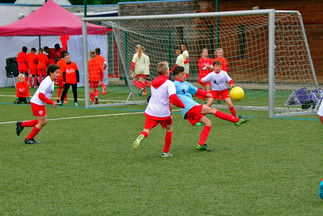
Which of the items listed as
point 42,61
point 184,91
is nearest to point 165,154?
point 184,91

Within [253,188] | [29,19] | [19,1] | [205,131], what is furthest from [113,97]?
[19,1]

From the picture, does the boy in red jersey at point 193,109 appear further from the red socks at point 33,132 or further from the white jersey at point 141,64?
the white jersey at point 141,64

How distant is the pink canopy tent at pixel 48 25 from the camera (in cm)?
2150

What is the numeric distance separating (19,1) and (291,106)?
101 ft

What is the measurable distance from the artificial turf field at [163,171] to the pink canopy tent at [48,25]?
33.0 feet

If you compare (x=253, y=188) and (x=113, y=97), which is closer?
(x=253, y=188)

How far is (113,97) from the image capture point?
1942 cm

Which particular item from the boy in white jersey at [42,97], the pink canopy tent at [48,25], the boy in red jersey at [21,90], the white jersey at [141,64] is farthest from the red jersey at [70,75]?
the boy in white jersey at [42,97]

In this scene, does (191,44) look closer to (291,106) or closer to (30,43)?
(30,43)

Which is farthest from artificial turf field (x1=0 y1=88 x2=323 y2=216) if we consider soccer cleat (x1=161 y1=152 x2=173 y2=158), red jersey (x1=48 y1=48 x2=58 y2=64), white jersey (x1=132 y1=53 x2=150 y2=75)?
red jersey (x1=48 y1=48 x2=58 y2=64)

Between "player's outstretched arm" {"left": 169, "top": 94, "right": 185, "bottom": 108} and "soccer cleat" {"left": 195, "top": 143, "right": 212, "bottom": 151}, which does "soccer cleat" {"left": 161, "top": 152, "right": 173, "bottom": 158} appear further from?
"player's outstretched arm" {"left": 169, "top": 94, "right": 185, "bottom": 108}

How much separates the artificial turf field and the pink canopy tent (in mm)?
10053

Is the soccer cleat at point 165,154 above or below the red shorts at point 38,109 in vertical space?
below

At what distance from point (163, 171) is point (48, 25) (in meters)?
15.4
